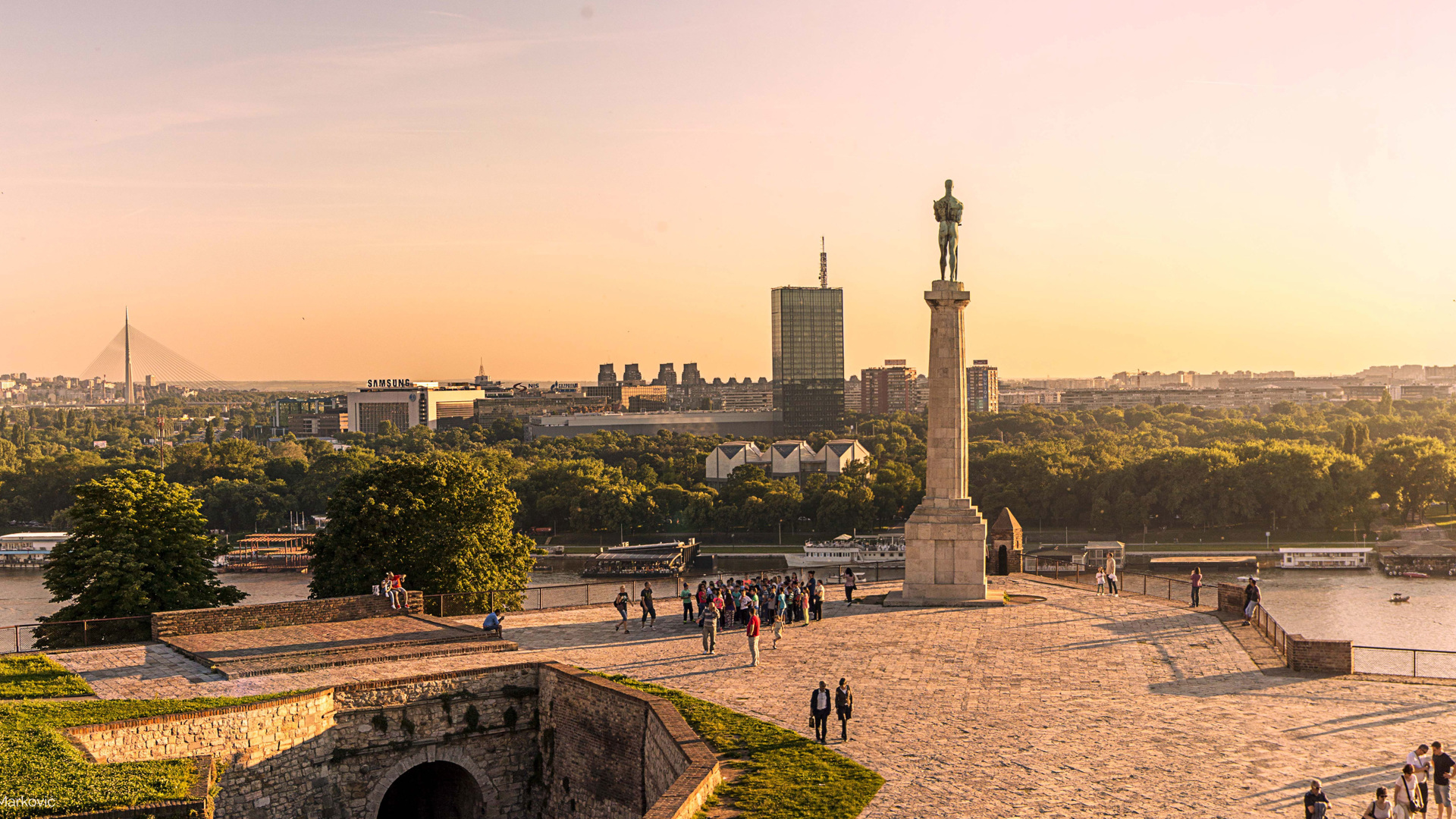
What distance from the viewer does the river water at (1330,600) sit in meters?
57.3

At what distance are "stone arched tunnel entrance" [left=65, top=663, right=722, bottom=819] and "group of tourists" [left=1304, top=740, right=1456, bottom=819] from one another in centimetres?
766

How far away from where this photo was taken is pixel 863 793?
54.3 feet

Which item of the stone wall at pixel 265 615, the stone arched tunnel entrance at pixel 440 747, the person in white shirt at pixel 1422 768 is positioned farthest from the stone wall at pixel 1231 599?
the stone wall at pixel 265 615

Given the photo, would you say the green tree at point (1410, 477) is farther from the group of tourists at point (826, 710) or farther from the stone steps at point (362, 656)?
the group of tourists at point (826, 710)

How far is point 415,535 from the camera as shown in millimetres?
35656

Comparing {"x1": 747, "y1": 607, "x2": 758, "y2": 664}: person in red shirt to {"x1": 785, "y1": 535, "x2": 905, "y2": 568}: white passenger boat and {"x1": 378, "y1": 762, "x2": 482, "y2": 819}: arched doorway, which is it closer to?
{"x1": 378, "y1": 762, "x2": 482, "y2": 819}: arched doorway

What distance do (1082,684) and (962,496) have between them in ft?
37.9

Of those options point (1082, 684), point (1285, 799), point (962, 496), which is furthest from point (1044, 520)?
point (1285, 799)

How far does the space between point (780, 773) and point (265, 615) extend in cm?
1550

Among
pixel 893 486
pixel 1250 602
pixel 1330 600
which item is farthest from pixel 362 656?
pixel 893 486

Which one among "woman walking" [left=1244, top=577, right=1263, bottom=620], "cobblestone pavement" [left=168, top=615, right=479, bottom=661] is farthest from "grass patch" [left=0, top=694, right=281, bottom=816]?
"woman walking" [left=1244, top=577, right=1263, bottom=620]

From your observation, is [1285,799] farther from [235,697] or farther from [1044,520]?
[1044,520]

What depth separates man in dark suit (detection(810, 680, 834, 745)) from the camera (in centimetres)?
1903

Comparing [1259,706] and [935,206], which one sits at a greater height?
[935,206]
